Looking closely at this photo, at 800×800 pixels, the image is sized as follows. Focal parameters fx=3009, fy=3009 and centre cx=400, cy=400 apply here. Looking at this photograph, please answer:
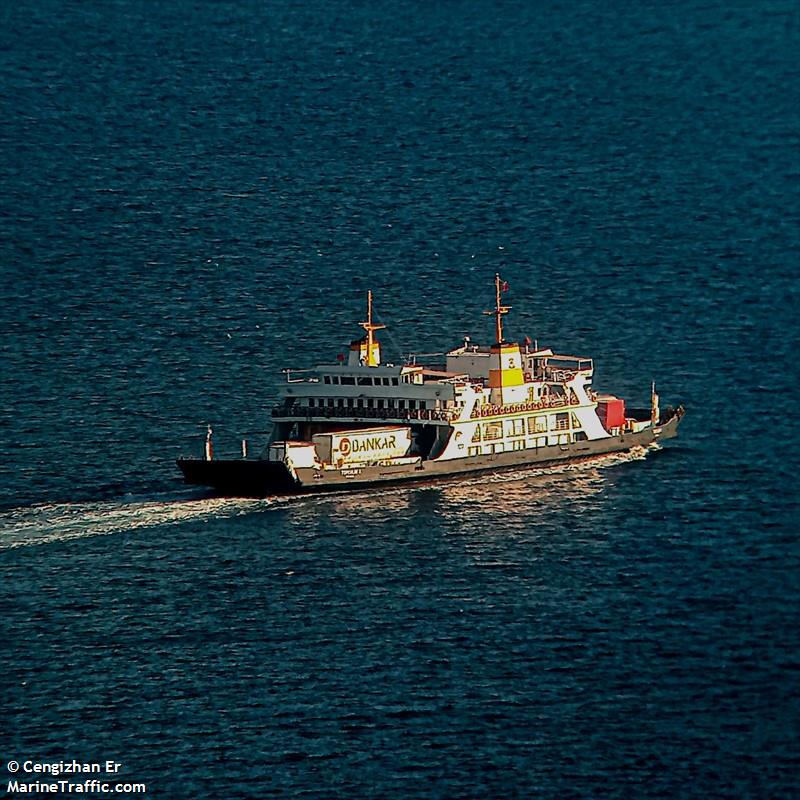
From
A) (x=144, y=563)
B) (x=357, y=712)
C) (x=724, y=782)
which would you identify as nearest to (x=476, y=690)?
(x=357, y=712)

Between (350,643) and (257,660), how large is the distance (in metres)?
6.48

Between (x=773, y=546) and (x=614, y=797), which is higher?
(x=773, y=546)

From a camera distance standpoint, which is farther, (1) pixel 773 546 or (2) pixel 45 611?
(1) pixel 773 546

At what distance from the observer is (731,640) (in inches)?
7008

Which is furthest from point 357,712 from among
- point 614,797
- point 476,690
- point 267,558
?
point 267,558

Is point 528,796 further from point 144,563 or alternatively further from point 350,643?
point 144,563

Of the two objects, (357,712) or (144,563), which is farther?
(144,563)

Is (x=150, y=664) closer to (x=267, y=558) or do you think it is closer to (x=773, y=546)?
(x=267, y=558)

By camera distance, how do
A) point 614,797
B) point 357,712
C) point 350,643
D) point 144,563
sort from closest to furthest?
1. point 614,797
2. point 357,712
3. point 350,643
4. point 144,563

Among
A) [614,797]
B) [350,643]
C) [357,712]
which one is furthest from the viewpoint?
[350,643]

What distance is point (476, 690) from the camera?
171625 millimetres

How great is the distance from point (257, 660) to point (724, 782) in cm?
3220

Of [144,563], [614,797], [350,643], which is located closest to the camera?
[614,797]

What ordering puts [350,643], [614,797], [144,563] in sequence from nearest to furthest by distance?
[614,797], [350,643], [144,563]
